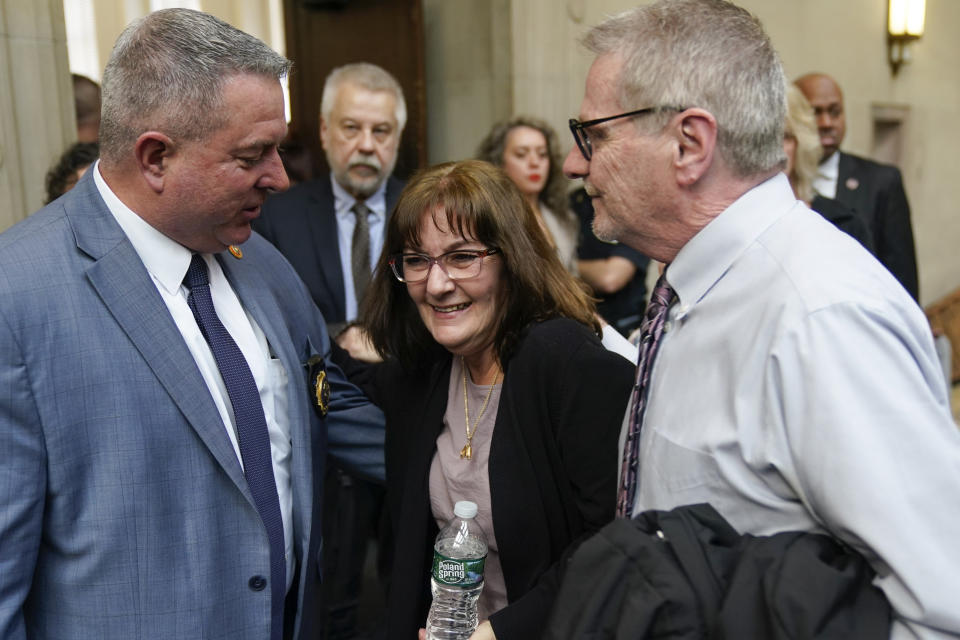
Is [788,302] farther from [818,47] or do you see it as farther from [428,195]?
[818,47]

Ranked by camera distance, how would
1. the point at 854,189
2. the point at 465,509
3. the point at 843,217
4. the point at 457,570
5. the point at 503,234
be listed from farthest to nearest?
the point at 854,189 → the point at 843,217 → the point at 503,234 → the point at 465,509 → the point at 457,570

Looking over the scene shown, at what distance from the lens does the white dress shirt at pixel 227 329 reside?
5.59 feet

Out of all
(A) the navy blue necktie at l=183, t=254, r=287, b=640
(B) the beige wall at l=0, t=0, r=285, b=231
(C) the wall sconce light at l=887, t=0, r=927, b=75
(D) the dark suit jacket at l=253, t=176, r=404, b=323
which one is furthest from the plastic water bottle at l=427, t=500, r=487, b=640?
(C) the wall sconce light at l=887, t=0, r=927, b=75

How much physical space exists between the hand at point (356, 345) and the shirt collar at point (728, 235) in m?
1.21

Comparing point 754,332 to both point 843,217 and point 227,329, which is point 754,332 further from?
point 843,217

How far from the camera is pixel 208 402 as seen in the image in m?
1.63

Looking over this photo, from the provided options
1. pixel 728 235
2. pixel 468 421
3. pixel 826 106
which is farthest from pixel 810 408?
pixel 826 106

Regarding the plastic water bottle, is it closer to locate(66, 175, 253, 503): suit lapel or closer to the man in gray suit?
the man in gray suit

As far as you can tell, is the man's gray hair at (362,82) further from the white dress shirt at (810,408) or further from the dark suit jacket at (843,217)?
the white dress shirt at (810,408)

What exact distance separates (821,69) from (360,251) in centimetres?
580

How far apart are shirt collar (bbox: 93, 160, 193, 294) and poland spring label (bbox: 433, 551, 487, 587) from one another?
0.80 m

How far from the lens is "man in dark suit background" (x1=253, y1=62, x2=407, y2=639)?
11.3ft

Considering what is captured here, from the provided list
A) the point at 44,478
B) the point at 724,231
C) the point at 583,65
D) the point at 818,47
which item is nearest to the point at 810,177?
the point at 583,65

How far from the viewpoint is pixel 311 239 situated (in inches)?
138
